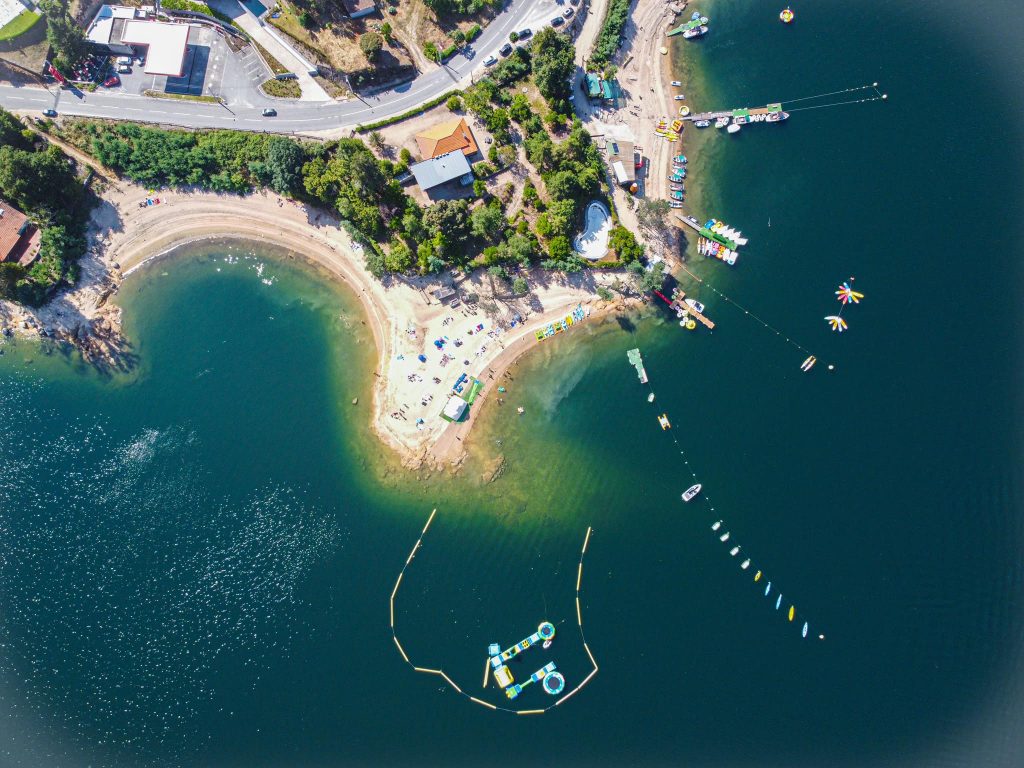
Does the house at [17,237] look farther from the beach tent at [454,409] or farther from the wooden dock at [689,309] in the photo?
the wooden dock at [689,309]

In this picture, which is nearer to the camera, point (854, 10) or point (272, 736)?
point (272, 736)

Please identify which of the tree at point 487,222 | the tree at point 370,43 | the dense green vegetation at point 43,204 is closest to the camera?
the dense green vegetation at point 43,204

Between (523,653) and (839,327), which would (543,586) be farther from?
(839,327)

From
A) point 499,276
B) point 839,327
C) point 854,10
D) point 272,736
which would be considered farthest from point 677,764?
point 854,10

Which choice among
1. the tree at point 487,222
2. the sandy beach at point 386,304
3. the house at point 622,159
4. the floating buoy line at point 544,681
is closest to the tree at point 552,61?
the house at point 622,159

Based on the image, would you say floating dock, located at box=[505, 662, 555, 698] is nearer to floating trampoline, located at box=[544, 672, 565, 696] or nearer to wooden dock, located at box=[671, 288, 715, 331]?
floating trampoline, located at box=[544, 672, 565, 696]

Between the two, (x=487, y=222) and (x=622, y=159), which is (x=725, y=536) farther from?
(x=622, y=159)

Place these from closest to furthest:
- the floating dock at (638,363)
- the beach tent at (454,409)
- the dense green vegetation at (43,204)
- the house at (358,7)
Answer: the dense green vegetation at (43,204), the house at (358,7), the beach tent at (454,409), the floating dock at (638,363)
